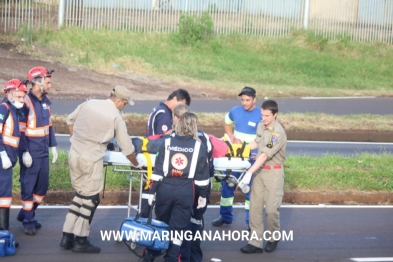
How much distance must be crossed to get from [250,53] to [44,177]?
2126 cm

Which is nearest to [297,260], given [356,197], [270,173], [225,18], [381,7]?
[270,173]

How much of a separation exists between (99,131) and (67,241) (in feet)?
4.31

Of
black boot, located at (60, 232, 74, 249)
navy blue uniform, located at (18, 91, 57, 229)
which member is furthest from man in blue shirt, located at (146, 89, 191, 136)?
black boot, located at (60, 232, 74, 249)

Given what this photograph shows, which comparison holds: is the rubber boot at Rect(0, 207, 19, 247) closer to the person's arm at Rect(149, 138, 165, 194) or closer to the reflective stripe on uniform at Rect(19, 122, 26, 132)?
the reflective stripe on uniform at Rect(19, 122, 26, 132)

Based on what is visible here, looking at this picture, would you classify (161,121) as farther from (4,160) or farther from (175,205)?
(4,160)

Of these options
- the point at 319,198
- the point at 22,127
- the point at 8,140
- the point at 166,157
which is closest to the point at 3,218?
the point at 8,140

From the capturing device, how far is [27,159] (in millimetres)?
8812

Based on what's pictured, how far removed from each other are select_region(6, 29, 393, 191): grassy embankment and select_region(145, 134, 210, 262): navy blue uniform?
1650 centimetres

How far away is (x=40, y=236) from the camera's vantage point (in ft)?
29.5

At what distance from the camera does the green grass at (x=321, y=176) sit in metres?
11.1

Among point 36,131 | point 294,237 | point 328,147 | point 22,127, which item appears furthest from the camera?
point 328,147

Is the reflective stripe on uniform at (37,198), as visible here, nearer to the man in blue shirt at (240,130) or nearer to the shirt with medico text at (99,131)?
the shirt with medico text at (99,131)

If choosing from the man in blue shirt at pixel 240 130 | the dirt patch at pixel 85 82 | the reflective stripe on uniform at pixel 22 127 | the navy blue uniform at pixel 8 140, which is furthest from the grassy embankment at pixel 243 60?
the navy blue uniform at pixel 8 140

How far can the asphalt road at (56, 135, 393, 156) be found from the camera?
15633 millimetres
